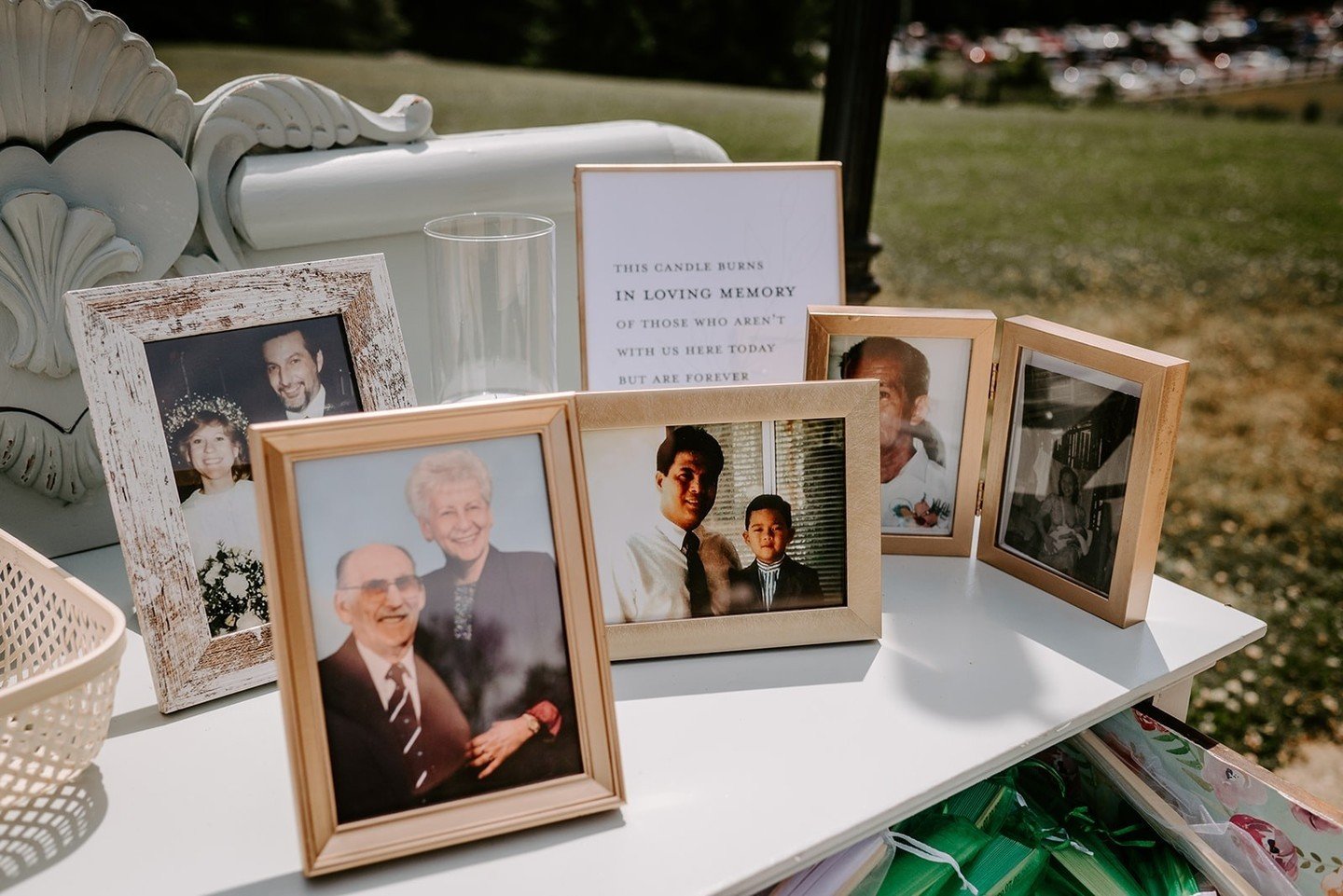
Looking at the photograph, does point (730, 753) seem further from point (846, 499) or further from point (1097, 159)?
point (1097, 159)

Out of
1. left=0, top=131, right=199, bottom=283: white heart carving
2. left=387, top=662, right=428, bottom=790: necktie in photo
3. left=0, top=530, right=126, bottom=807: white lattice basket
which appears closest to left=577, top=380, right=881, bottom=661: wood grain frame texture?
left=387, top=662, right=428, bottom=790: necktie in photo

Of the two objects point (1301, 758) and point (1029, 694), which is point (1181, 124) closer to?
point (1301, 758)

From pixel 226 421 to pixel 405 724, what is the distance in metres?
0.31

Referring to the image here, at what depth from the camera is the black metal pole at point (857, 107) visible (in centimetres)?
189

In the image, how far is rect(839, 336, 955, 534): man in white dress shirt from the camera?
106cm

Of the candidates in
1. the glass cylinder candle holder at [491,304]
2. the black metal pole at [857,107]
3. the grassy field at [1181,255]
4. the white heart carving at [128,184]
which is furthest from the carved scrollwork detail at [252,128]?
the grassy field at [1181,255]

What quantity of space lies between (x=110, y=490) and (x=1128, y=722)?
2.83ft

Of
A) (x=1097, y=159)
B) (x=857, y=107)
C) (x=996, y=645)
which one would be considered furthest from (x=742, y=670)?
(x=1097, y=159)

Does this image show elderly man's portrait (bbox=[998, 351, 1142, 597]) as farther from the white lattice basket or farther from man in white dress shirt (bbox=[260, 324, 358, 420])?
the white lattice basket

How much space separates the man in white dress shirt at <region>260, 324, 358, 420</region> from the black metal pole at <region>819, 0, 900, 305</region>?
1148mm

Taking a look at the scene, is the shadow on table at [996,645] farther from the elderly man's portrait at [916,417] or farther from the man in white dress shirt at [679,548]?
the man in white dress shirt at [679,548]

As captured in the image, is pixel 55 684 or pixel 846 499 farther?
pixel 846 499

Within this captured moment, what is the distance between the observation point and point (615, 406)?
34.6 inches

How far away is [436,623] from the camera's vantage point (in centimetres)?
72
